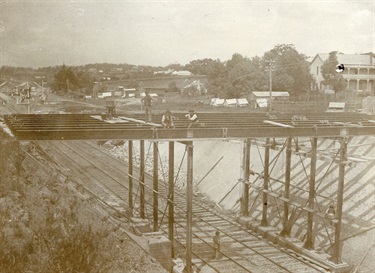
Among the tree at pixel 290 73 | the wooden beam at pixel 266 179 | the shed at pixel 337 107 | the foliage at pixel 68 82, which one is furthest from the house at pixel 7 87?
the shed at pixel 337 107

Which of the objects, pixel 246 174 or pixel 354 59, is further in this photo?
pixel 354 59

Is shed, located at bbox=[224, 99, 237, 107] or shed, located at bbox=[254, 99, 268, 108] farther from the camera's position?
shed, located at bbox=[254, 99, 268, 108]

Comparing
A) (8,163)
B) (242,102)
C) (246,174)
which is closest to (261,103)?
(242,102)

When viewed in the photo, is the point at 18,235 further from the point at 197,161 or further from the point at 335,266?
the point at 197,161

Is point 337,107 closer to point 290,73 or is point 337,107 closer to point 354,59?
point 290,73

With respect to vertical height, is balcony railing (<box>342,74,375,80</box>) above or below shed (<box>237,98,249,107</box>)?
above

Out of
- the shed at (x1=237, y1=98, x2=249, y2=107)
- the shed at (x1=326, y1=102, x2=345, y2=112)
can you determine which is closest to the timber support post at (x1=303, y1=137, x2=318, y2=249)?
the shed at (x1=326, y1=102, x2=345, y2=112)

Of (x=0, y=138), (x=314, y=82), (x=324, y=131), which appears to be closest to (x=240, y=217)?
(x=324, y=131)

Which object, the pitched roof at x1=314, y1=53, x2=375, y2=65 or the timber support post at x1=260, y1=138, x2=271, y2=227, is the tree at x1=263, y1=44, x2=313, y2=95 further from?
the timber support post at x1=260, y1=138, x2=271, y2=227

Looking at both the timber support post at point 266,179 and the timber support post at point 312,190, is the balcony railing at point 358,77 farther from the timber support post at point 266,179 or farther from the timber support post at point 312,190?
the timber support post at point 312,190

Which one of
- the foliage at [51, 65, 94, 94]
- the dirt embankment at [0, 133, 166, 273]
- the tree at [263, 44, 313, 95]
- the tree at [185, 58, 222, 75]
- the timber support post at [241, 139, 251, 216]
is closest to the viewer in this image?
the dirt embankment at [0, 133, 166, 273]

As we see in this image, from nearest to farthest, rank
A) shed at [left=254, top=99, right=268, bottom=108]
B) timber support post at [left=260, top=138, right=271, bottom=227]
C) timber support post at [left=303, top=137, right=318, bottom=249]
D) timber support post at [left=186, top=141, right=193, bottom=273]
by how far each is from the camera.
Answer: timber support post at [left=186, top=141, right=193, bottom=273] < timber support post at [left=303, top=137, right=318, bottom=249] < timber support post at [left=260, top=138, right=271, bottom=227] < shed at [left=254, top=99, right=268, bottom=108]
